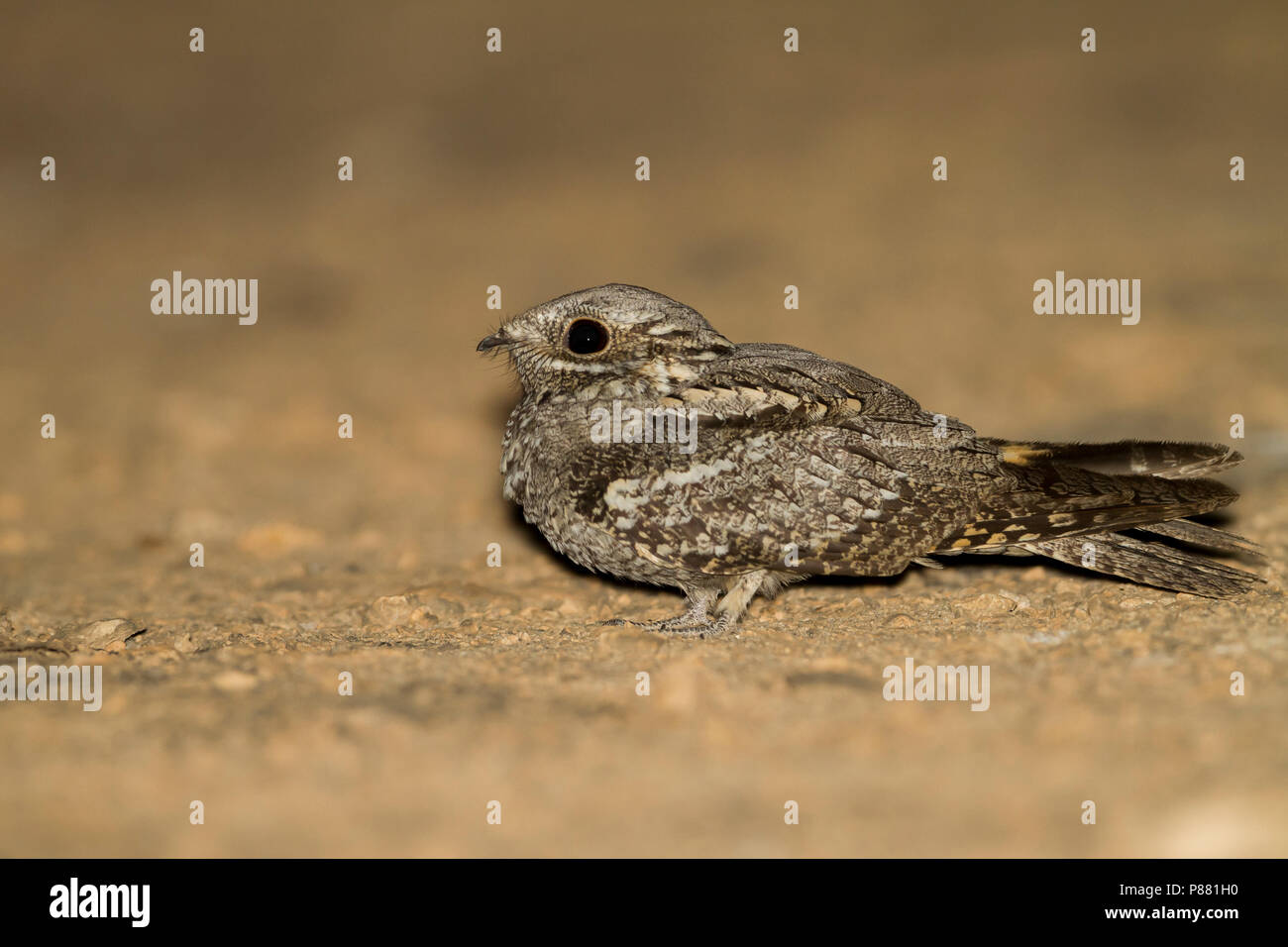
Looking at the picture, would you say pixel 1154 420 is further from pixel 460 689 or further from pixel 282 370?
pixel 282 370

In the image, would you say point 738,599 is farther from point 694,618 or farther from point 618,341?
point 618,341

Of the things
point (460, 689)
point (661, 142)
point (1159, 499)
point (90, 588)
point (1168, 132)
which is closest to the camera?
point (460, 689)

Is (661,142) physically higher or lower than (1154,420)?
higher

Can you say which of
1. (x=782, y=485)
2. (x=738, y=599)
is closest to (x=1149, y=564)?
(x=782, y=485)

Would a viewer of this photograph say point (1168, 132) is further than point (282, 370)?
Yes

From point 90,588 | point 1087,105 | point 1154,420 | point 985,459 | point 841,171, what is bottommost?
point 90,588

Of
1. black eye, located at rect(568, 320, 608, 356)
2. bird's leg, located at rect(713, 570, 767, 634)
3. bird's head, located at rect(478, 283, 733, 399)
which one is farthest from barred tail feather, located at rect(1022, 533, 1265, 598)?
black eye, located at rect(568, 320, 608, 356)

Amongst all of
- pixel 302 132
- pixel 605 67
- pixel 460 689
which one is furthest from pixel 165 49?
pixel 460 689
